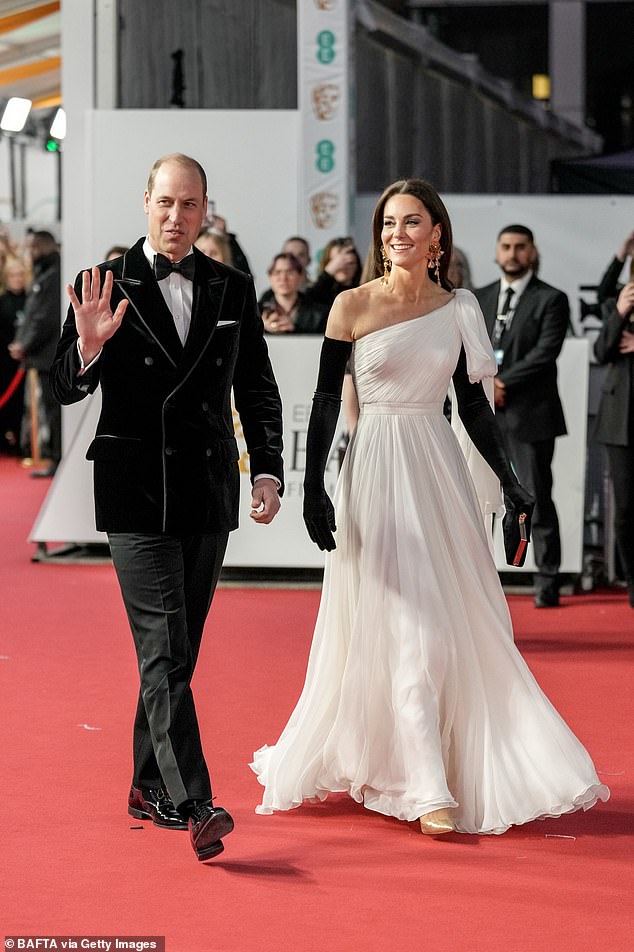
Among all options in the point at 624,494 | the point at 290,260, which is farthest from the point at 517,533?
the point at 290,260

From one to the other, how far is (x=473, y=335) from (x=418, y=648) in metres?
0.94

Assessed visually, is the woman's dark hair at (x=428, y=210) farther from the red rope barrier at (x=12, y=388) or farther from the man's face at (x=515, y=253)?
the red rope barrier at (x=12, y=388)

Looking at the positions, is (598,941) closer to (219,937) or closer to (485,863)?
(485,863)

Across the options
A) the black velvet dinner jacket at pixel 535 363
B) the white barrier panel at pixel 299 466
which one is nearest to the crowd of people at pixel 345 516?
the black velvet dinner jacket at pixel 535 363

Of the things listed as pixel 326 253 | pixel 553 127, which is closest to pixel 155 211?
pixel 326 253

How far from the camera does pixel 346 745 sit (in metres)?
4.54

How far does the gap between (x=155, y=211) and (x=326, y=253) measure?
564 centimetres

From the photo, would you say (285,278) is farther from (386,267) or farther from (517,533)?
(517,533)

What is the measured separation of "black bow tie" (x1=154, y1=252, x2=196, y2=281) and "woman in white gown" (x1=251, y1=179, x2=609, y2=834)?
22.5 inches

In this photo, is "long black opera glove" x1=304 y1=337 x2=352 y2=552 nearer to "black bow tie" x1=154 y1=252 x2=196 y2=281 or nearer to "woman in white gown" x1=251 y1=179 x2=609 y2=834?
"woman in white gown" x1=251 y1=179 x2=609 y2=834

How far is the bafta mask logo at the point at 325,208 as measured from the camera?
10.8m

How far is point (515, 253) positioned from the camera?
328 inches

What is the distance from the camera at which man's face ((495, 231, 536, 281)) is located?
8.31 meters

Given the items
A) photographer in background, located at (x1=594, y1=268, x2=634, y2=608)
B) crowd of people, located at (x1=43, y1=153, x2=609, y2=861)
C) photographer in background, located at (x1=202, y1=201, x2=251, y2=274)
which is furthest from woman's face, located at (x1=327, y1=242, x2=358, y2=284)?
crowd of people, located at (x1=43, y1=153, x2=609, y2=861)
